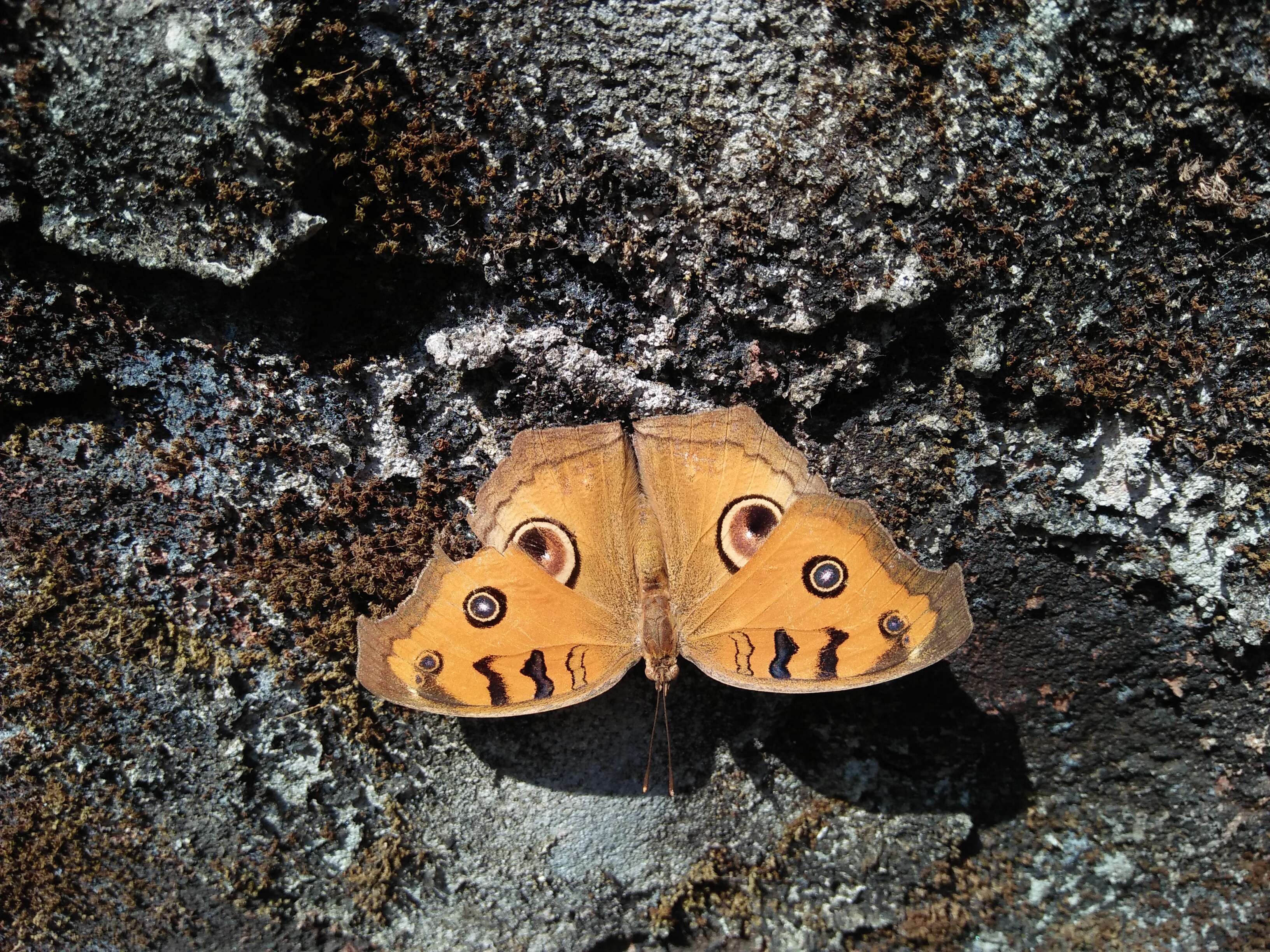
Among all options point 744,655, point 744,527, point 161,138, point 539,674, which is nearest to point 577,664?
point 539,674

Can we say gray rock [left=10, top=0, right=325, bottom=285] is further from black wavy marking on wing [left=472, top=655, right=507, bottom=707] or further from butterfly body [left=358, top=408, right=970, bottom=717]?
black wavy marking on wing [left=472, top=655, right=507, bottom=707]

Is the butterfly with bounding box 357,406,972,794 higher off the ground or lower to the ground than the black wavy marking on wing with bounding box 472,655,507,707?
higher

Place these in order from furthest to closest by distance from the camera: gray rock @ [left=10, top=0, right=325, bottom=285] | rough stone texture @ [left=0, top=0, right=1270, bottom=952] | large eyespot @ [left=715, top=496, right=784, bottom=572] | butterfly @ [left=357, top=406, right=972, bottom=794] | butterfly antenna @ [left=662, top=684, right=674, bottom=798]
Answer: butterfly antenna @ [left=662, top=684, right=674, bottom=798] < large eyespot @ [left=715, top=496, right=784, bottom=572] < butterfly @ [left=357, top=406, right=972, bottom=794] < rough stone texture @ [left=0, top=0, right=1270, bottom=952] < gray rock @ [left=10, top=0, right=325, bottom=285]

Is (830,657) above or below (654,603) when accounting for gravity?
above

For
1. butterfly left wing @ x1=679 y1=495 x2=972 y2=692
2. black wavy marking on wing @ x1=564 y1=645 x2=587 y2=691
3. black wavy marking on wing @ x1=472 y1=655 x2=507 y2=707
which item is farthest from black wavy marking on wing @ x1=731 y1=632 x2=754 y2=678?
black wavy marking on wing @ x1=472 y1=655 x2=507 y2=707

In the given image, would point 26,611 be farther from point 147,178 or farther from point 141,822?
point 147,178

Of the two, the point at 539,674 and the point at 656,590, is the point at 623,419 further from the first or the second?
the point at 539,674

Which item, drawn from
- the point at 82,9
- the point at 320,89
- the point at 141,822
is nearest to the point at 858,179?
the point at 320,89
